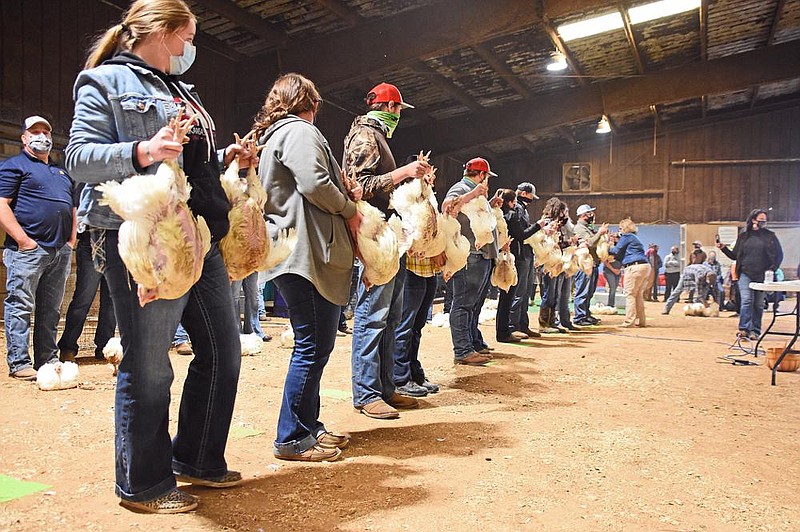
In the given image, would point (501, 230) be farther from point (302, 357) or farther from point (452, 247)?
point (302, 357)

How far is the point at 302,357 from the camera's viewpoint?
9.35 feet

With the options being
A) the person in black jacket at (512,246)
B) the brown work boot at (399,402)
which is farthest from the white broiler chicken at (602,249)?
the brown work boot at (399,402)

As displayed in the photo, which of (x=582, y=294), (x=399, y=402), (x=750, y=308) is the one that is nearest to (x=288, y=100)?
(x=399, y=402)

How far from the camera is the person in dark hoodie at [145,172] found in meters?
1.99

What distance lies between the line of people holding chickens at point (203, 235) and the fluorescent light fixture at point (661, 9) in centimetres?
945

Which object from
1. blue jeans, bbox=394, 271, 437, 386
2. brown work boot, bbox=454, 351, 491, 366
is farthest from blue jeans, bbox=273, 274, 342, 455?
brown work boot, bbox=454, 351, 491, 366

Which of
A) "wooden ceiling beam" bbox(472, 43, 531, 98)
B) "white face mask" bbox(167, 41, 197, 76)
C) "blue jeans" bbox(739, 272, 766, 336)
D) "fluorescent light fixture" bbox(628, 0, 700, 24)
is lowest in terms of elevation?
"blue jeans" bbox(739, 272, 766, 336)

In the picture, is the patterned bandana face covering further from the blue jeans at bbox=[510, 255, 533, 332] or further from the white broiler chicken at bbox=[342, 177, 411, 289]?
the blue jeans at bbox=[510, 255, 533, 332]

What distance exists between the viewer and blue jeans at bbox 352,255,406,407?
11.7 feet

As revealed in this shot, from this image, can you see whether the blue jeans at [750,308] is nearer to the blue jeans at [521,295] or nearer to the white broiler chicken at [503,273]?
the blue jeans at [521,295]

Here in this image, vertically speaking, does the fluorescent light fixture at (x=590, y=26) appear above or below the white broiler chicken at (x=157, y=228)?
above

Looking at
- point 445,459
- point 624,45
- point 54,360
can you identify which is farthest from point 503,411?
point 624,45

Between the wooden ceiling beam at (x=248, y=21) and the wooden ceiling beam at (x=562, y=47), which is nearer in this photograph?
the wooden ceiling beam at (x=248, y=21)

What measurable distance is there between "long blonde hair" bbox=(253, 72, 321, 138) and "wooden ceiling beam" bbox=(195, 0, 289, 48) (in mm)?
5838
